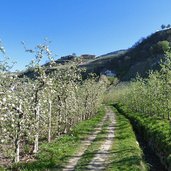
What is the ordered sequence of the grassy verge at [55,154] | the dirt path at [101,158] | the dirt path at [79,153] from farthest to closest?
the dirt path at [79,153], the dirt path at [101,158], the grassy verge at [55,154]

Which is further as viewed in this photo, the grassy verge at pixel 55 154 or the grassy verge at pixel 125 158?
the grassy verge at pixel 125 158

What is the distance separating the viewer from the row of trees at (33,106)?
22.6 m

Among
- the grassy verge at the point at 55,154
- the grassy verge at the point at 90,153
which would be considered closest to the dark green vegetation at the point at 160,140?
the grassy verge at the point at 90,153

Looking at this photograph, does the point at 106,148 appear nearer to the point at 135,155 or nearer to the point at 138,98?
the point at 135,155

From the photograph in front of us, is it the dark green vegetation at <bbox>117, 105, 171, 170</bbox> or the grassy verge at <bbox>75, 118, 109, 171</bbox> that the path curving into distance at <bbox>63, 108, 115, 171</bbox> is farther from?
the dark green vegetation at <bbox>117, 105, 171, 170</bbox>

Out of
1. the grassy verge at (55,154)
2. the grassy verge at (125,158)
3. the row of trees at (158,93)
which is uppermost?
the row of trees at (158,93)

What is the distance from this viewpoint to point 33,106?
32656mm

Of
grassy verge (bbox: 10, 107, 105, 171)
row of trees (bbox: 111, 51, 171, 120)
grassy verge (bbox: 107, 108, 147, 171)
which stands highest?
row of trees (bbox: 111, 51, 171, 120)

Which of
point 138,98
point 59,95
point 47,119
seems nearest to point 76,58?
point 59,95

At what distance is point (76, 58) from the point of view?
50438 millimetres

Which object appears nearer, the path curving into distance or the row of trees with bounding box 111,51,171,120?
the path curving into distance

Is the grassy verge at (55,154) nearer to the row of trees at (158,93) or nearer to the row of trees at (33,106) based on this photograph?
the row of trees at (33,106)

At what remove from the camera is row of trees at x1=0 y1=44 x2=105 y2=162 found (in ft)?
74.1

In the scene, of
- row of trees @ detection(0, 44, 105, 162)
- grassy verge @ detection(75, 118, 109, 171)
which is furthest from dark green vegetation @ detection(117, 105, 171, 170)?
row of trees @ detection(0, 44, 105, 162)
